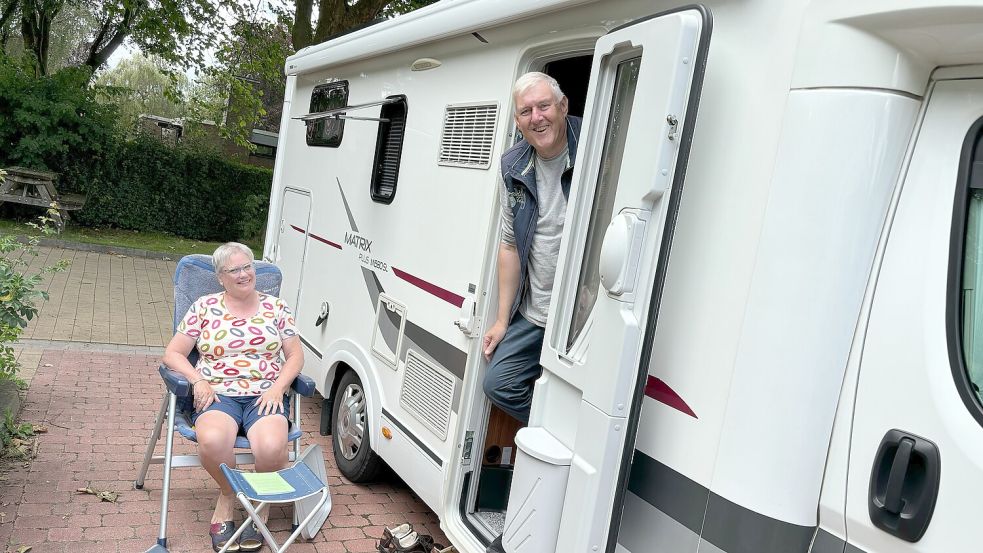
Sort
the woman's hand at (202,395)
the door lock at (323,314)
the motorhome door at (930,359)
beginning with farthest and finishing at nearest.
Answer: the door lock at (323,314) → the woman's hand at (202,395) → the motorhome door at (930,359)

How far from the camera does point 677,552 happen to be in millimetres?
2150

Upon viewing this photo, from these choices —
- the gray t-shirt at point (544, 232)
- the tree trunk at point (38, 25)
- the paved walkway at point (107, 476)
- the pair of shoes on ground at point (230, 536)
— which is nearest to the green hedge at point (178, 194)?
the tree trunk at point (38, 25)

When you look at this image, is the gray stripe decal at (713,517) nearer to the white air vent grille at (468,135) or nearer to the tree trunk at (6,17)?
the white air vent grille at (468,135)

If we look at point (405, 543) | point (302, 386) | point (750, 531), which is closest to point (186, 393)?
point (302, 386)

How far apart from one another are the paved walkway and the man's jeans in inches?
45.9

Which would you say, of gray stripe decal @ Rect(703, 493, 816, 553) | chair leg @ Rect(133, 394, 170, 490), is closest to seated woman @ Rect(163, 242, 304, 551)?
chair leg @ Rect(133, 394, 170, 490)

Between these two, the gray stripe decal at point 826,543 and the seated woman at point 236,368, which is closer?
the gray stripe decal at point 826,543

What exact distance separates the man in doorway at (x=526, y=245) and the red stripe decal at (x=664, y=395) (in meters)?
0.84

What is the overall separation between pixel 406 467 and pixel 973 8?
2966 millimetres

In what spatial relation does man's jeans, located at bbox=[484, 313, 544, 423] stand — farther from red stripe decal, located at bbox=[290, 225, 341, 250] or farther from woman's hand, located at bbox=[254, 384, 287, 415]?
red stripe decal, located at bbox=[290, 225, 341, 250]

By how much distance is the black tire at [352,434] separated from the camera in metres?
4.34

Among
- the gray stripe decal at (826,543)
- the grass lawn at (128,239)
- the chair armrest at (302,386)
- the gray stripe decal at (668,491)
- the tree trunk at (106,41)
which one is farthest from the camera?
the tree trunk at (106,41)

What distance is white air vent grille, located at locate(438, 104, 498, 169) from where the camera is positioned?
346 centimetres

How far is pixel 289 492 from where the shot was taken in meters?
3.45
